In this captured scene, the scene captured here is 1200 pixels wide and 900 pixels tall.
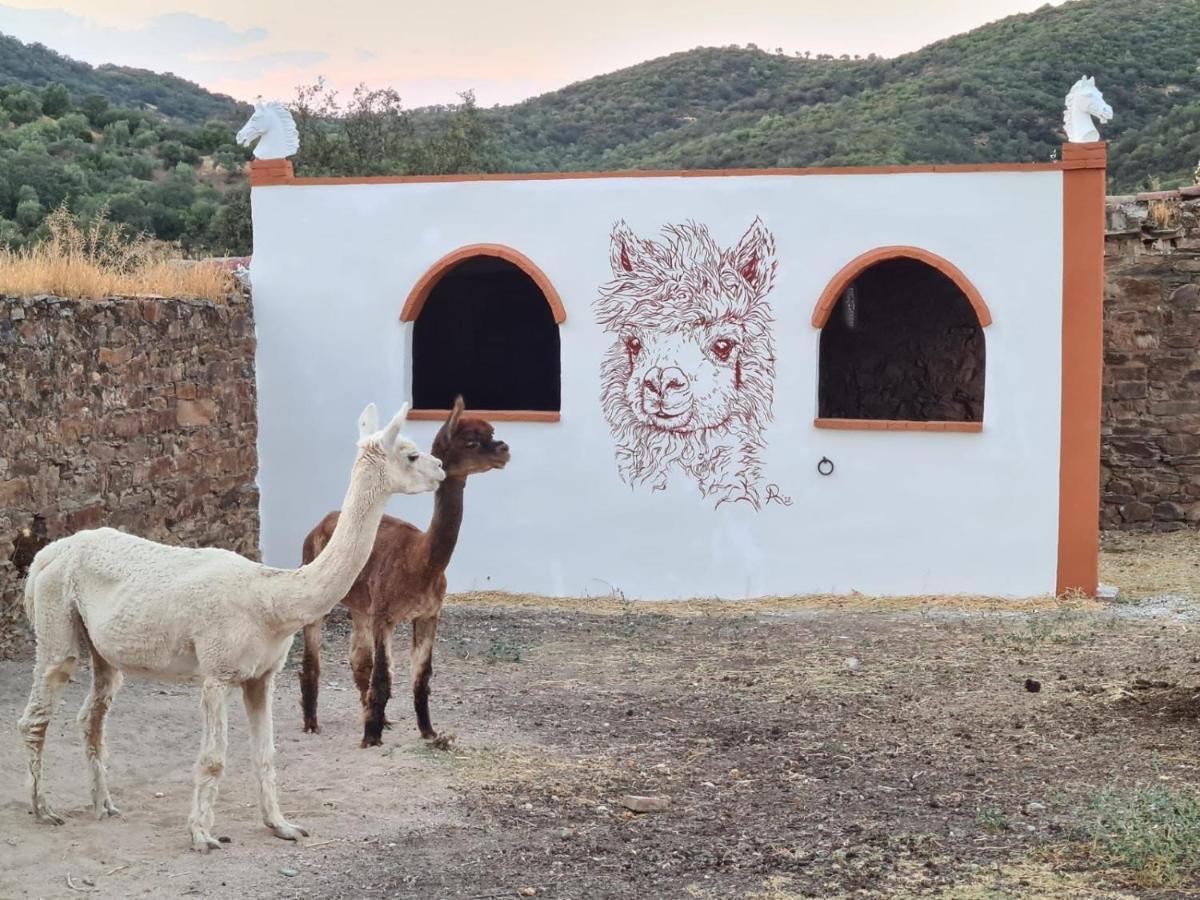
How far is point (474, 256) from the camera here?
12.9m

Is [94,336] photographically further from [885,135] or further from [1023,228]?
[885,135]

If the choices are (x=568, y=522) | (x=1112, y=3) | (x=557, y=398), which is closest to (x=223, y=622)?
(x=568, y=522)

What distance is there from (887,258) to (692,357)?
1.85 meters

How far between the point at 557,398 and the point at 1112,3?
27.9 metres

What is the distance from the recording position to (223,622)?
238 inches

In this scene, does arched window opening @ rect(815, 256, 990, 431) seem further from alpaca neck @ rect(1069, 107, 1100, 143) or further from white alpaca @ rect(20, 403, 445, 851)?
white alpaca @ rect(20, 403, 445, 851)

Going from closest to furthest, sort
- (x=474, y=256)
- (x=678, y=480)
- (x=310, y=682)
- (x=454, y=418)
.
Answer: (x=454, y=418)
(x=310, y=682)
(x=678, y=480)
(x=474, y=256)

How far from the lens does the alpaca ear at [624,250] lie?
1251cm

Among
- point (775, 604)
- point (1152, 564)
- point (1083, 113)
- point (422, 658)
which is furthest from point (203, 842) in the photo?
point (1152, 564)

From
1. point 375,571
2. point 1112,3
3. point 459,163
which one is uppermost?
point 1112,3

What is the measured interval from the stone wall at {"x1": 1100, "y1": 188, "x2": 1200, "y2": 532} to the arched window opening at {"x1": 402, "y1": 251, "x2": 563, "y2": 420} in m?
6.44

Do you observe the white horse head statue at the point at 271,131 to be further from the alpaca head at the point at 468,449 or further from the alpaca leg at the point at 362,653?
the alpaca head at the point at 468,449

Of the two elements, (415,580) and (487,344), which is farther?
(487,344)

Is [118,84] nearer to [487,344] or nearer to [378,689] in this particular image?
[487,344]
